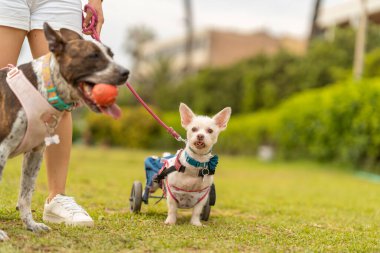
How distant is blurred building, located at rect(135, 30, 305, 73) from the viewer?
194 ft

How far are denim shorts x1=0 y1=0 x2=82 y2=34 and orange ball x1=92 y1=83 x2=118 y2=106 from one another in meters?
1.23

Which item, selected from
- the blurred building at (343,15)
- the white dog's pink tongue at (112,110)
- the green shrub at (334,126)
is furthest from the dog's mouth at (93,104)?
the blurred building at (343,15)

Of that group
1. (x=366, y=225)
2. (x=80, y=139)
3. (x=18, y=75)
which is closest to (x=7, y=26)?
(x=18, y=75)

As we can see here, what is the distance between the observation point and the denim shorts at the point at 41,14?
4.53 meters

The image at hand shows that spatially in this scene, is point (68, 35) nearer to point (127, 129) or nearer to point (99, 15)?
point (99, 15)

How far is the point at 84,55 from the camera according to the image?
3.80m

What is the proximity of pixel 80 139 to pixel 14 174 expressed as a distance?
33.8 metres

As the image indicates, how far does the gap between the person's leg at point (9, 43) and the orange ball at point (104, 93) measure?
4.26 feet

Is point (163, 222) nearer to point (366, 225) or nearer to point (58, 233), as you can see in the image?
point (58, 233)

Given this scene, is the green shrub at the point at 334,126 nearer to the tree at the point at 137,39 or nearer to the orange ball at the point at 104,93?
the orange ball at the point at 104,93

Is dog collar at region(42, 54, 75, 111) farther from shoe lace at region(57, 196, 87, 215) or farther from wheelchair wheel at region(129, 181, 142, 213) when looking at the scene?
wheelchair wheel at region(129, 181, 142, 213)

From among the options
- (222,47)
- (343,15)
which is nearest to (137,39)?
(222,47)

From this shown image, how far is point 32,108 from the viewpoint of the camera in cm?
389

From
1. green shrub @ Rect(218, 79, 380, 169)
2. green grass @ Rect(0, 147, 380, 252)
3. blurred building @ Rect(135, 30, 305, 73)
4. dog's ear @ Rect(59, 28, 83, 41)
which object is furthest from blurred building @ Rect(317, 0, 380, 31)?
dog's ear @ Rect(59, 28, 83, 41)
